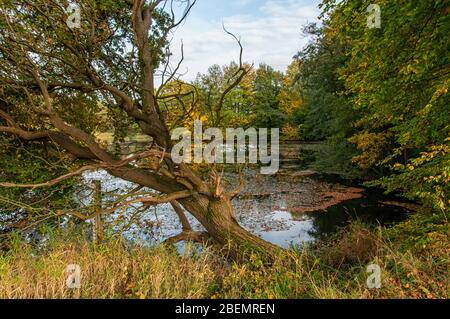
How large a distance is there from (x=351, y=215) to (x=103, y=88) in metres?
9.71

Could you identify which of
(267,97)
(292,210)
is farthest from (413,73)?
(267,97)

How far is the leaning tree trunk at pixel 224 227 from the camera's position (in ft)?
16.7

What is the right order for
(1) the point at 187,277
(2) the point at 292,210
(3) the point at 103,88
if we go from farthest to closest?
(2) the point at 292,210
(3) the point at 103,88
(1) the point at 187,277

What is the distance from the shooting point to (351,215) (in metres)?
11.3

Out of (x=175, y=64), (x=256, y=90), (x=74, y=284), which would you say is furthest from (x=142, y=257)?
(x=256, y=90)

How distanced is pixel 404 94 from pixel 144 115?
452cm

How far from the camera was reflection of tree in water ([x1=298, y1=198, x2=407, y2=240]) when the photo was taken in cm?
1003

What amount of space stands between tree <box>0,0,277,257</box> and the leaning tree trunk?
0.7 inches

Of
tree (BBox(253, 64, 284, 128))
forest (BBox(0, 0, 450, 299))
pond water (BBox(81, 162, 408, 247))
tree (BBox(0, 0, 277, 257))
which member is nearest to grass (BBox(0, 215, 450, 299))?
forest (BBox(0, 0, 450, 299))

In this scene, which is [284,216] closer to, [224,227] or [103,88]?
[224,227]

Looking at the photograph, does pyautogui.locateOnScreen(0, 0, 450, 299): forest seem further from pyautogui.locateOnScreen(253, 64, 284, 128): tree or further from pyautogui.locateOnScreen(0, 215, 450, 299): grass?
pyautogui.locateOnScreen(253, 64, 284, 128): tree

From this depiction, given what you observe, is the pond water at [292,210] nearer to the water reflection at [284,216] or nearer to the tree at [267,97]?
the water reflection at [284,216]

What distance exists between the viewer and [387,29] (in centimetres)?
460
